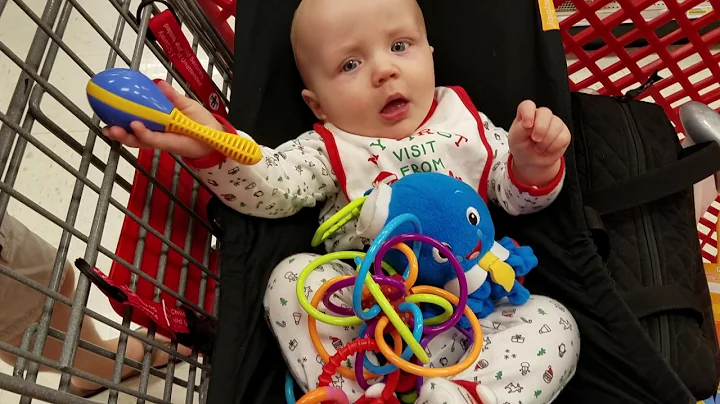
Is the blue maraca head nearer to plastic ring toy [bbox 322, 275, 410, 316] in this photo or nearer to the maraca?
the maraca

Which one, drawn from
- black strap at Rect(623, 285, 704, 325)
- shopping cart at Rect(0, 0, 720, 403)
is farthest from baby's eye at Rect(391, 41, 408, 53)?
black strap at Rect(623, 285, 704, 325)

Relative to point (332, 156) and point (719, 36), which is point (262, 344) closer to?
point (332, 156)

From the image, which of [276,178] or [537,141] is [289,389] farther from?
[537,141]

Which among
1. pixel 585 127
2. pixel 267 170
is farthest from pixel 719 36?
pixel 267 170

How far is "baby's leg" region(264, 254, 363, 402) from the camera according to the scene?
0.69m

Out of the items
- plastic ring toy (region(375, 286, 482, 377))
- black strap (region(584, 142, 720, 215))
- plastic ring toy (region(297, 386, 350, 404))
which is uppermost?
black strap (region(584, 142, 720, 215))

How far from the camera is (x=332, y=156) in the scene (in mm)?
864

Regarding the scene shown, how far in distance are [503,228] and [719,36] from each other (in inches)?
19.3

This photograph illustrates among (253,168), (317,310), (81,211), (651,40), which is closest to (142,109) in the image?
(253,168)

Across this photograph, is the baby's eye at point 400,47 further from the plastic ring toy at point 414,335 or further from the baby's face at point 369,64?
the plastic ring toy at point 414,335

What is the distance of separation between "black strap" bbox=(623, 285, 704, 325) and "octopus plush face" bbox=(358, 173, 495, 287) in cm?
21

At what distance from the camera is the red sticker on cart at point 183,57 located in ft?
2.65

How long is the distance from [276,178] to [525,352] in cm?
37

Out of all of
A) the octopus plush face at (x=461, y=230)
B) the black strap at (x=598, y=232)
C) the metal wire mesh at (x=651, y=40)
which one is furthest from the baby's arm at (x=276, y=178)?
the metal wire mesh at (x=651, y=40)
